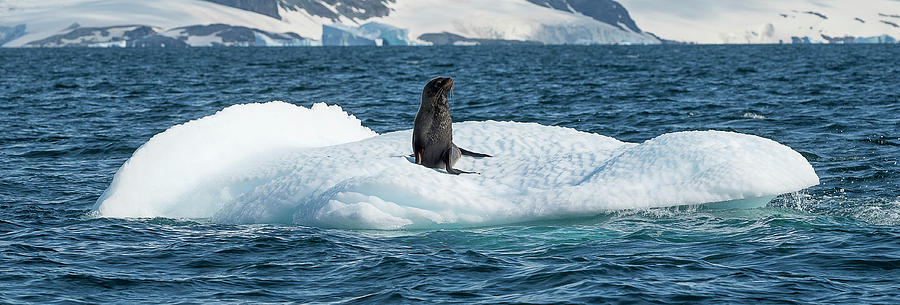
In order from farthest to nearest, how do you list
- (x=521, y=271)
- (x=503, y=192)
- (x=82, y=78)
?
(x=82, y=78), (x=503, y=192), (x=521, y=271)

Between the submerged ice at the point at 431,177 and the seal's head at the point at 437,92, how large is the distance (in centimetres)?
70

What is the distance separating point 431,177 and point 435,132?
0.98 m

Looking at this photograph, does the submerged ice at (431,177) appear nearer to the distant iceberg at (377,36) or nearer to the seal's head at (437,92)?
the seal's head at (437,92)

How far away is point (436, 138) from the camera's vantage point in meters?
11.3

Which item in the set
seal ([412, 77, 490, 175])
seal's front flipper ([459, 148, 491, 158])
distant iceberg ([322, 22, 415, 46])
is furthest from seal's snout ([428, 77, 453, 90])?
distant iceberg ([322, 22, 415, 46])

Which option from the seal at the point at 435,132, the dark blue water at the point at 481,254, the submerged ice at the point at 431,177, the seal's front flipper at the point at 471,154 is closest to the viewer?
the dark blue water at the point at 481,254

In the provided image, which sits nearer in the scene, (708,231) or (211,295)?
(211,295)

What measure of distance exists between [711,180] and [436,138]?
3036mm

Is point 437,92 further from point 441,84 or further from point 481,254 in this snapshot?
A: point 481,254

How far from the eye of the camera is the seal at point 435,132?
11281 millimetres

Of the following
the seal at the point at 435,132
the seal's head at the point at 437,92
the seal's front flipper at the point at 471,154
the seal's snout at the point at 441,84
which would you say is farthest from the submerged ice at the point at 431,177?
the seal's snout at the point at 441,84

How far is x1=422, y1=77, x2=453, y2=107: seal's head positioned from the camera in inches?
451

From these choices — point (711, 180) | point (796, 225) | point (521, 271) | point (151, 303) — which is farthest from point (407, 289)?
point (796, 225)

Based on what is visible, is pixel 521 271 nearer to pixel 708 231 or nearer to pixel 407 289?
pixel 407 289
